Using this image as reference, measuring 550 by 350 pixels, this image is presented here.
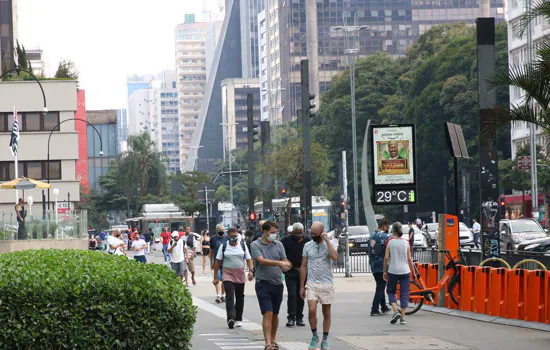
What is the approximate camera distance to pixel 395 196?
24172 mm

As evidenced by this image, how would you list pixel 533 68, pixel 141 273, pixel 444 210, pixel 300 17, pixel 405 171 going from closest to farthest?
pixel 141 273 → pixel 533 68 → pixel 405 171 → pixel 444 210 → pixel 300 17

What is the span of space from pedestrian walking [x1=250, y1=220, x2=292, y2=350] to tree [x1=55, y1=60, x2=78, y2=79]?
60.2 m

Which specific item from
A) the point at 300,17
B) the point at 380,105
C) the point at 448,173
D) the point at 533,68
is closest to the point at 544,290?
the point at 533,68

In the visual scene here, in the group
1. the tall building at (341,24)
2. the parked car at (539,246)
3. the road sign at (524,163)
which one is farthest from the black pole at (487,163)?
the tall building at (341,24)

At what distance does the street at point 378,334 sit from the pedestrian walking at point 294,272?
388mm

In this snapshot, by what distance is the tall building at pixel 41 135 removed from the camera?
68.4 metres

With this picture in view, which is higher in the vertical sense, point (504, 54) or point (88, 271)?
point (504, 54)

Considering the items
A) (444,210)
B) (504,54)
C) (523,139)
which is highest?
(504,54)

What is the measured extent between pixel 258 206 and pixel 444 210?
16879 mm

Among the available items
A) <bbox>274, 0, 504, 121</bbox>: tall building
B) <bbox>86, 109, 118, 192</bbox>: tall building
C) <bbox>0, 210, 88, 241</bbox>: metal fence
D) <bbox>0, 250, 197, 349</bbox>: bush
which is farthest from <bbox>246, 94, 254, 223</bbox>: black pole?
<bbox>86, 109, 118, 192</bbox>: tall building

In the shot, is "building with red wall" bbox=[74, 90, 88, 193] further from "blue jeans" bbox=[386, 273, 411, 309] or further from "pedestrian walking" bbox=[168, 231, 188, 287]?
"blue jeans" bbox=[386, 273, 411, 309]

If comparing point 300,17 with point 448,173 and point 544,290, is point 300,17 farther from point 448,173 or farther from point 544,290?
point 544,290

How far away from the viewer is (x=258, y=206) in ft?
264

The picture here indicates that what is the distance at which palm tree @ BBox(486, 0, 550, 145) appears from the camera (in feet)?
57.7
